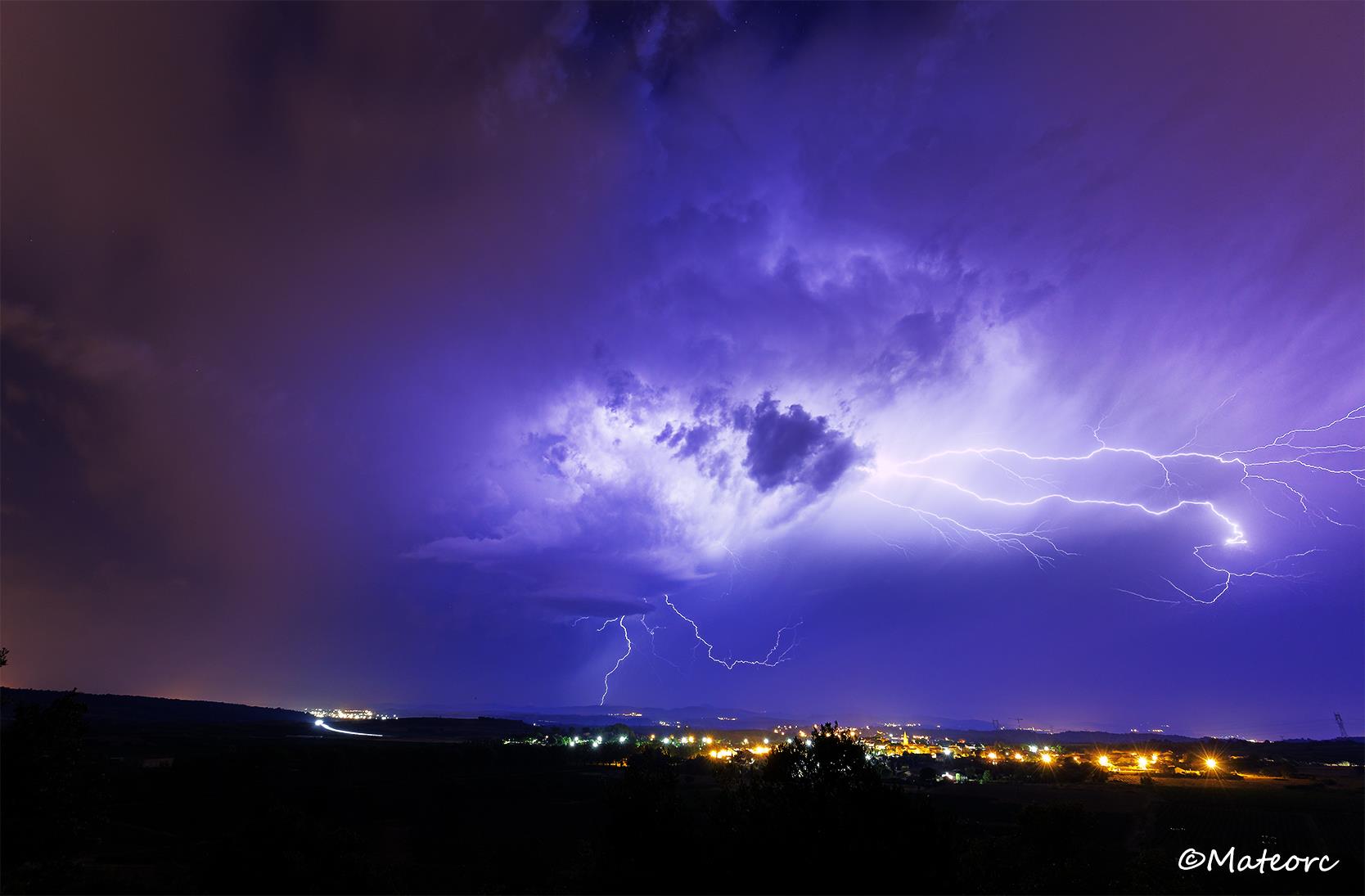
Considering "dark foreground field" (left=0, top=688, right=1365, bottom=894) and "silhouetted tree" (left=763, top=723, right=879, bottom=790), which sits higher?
"silhouetted tree" (left=763, top=723, right=879, bottom=790)

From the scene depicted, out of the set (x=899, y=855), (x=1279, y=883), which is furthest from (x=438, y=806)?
(x=1279, y=883)

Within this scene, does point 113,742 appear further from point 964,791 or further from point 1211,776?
point 1211,776

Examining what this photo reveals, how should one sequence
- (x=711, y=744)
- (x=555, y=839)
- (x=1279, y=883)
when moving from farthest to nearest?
(x=711, y=744)
(x=555, y=839)
(x=1279, y=883)

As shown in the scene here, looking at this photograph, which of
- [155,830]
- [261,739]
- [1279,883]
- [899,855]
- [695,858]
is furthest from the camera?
[261,739]

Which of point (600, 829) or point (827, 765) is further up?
point (827, 765)

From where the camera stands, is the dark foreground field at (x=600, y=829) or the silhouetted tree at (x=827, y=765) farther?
the silhouetted tree at (x=827, y=765)

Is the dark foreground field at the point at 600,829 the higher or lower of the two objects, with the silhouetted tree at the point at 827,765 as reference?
lower

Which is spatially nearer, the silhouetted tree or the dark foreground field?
the dark foreground field

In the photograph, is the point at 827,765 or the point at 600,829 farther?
the point at 600,829
